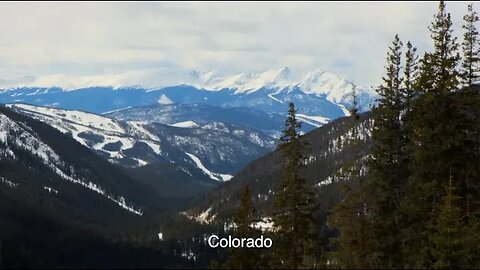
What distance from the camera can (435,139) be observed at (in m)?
42.3

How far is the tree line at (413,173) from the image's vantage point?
39594mm

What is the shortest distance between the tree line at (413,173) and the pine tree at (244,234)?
8.8 inches

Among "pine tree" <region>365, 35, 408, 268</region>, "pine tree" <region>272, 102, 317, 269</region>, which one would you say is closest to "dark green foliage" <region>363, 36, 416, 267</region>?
"pine tree" <region>365, 35, 408, 268</region>

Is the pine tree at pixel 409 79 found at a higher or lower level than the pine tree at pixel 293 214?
higher

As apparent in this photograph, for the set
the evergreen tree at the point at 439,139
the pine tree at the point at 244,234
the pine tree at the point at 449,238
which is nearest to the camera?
the pine tree at the point at 244,234

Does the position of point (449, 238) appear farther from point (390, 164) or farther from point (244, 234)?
point (244, 234)

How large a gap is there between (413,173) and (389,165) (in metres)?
2.06

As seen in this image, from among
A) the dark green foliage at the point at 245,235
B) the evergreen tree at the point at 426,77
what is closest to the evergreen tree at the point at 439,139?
the evergreen tree at the point at 426,77

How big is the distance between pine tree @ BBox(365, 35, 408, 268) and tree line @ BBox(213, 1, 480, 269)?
0.24 ft

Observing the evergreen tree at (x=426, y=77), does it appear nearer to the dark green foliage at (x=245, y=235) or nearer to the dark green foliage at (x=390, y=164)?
the dark green foliage at (x=390, y=164)

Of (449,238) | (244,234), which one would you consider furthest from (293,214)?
(449,238)

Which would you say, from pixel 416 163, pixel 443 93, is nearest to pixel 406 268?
pixel 416 163

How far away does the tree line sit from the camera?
39.6 metres

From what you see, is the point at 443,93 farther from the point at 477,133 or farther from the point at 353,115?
the point at 353,115
